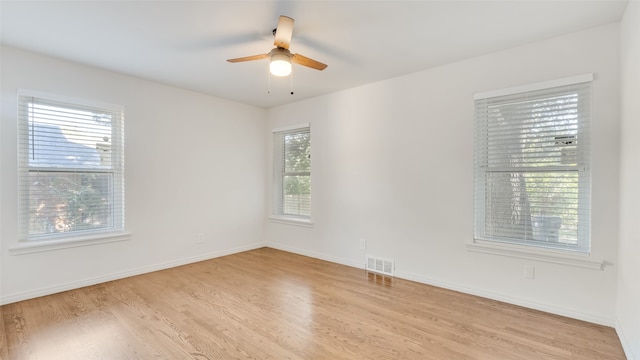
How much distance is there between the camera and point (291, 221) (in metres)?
4.88

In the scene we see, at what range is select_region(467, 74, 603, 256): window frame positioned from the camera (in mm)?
2527

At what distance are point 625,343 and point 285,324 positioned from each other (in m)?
2.48

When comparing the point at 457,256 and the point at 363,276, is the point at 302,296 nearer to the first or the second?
the point at 363,276

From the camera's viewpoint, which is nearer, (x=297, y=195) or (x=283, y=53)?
(x=283, y=53)

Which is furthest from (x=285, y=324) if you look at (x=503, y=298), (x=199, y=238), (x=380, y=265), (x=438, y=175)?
(x=199, y=238)

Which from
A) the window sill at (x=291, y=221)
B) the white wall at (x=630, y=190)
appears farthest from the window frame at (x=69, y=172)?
the white wall at (x=630, y=190)

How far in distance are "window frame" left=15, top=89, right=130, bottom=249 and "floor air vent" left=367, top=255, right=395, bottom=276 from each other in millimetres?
3074

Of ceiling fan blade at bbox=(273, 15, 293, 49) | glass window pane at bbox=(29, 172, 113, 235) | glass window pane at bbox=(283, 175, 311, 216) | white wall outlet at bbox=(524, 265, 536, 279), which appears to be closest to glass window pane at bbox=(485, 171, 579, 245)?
white wall outlet at bbox=(524, 265, 536, 279)

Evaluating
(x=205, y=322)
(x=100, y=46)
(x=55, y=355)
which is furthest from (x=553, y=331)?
(x=100, y=46)

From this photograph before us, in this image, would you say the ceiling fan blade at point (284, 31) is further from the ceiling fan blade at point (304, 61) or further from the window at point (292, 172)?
the window at point (292, 172)

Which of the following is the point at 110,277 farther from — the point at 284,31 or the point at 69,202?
the point at 284,31

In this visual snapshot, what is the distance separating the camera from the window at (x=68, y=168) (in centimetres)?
298

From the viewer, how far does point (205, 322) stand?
2.50 m

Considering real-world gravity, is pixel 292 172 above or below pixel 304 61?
below
